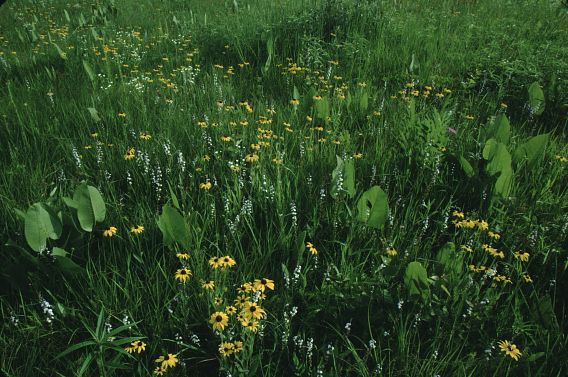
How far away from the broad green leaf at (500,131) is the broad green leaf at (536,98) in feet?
2.65

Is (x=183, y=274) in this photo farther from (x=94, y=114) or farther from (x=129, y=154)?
(x=94, y=114)

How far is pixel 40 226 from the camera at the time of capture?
6.10 ft

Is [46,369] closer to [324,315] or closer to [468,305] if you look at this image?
[324,315]

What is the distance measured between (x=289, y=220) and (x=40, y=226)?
45.4 inches

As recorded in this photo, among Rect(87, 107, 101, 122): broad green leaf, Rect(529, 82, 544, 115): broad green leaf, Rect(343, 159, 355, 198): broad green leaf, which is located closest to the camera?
Rect(343, 159, 355, 198): broad green leaf

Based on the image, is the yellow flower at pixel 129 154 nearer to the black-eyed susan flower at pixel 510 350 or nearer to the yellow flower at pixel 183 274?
the yellow flower at pixel 183 274

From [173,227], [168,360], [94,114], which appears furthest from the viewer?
[94,114]

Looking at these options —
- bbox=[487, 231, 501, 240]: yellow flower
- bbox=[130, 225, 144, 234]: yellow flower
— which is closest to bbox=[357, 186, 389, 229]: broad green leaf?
bbox=[487, 231, 501, 240]: yellow flower

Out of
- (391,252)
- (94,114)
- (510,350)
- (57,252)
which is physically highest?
(94,114)

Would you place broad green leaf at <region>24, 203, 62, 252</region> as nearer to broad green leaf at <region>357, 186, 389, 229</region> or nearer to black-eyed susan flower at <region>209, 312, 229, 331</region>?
black-eyed susan flower at <region>209, 312, 229, 331</region>

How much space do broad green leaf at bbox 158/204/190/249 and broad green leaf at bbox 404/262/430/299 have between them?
941 mm

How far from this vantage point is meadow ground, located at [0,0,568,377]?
1625mm

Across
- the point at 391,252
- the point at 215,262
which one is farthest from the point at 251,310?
the point at 391,252

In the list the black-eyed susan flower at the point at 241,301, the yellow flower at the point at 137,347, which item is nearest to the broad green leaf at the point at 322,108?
the black-eyed susan flower at the point at 241,301
